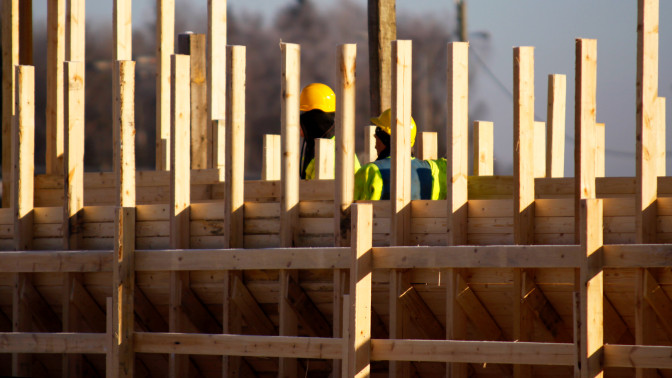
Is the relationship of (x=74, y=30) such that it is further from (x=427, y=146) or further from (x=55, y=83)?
(x=427, y=146)

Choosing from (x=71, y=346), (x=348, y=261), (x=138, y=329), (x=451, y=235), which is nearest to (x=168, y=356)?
(x=138, y=329)

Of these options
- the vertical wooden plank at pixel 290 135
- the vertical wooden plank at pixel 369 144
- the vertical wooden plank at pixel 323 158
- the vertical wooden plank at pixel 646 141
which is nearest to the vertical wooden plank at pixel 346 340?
the vertical wooden plank at pixel 290 135

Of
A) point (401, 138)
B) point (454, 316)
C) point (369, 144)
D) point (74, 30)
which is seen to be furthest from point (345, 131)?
point (369, 144)

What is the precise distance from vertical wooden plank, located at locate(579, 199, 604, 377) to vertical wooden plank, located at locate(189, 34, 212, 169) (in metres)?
5.16

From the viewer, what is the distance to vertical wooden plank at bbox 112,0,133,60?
33.0ft

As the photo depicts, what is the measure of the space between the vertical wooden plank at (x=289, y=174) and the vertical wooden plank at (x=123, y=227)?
4.12 ft

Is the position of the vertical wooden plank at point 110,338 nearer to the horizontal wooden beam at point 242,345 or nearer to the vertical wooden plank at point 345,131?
the horizontal wooden beam at point 242,345

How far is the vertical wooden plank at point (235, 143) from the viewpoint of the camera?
26.8ft

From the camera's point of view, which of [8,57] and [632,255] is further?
[8,57]

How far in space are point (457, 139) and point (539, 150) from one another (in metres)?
3.72

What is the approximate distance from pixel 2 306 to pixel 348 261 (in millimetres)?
3798

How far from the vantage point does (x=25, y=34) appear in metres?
11.3

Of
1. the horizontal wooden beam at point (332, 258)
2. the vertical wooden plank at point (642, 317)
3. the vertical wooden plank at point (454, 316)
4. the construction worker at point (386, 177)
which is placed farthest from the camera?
the construction worker at point (386, 177)

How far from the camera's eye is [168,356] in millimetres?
8898
